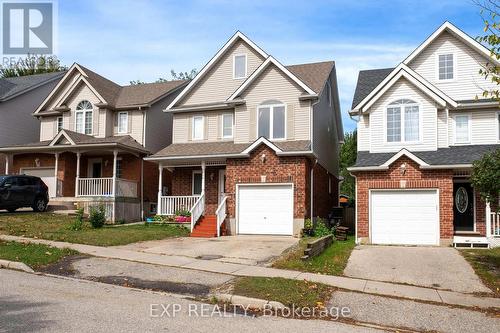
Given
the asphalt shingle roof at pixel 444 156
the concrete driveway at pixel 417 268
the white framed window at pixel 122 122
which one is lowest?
the concrete driveway at pixel 417 268

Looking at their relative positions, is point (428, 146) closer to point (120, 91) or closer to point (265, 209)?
point (265, 209)

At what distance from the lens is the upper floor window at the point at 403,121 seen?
20.2 meters

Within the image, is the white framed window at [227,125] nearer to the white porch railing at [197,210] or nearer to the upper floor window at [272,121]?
the upper floor window at [272,121]

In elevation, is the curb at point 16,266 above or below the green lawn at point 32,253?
below

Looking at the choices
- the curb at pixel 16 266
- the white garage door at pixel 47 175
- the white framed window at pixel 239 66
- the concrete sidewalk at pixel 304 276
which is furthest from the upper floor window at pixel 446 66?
the white garage door at pixel 47 175

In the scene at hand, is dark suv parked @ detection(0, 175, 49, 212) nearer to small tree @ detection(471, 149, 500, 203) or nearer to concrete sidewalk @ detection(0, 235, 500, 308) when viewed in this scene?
concrete sidewalk @ detection(0, 235, 500, 308)

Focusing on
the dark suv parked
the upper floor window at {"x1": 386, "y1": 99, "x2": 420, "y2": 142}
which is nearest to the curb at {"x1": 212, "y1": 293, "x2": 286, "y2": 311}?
the upper floor window at {"x1": 386, "y1": 99, "x2": 420, "y2": 142}

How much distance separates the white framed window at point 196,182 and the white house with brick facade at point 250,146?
5cm

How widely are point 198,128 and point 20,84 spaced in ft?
52.9

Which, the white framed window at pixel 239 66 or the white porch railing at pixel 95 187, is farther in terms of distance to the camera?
the white framed window at pixel 239 66

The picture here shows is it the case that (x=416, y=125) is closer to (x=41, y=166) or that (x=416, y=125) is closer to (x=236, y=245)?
(x=236, y=245)

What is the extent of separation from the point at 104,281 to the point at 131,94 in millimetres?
20321

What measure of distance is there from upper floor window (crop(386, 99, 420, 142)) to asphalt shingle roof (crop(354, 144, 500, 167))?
83 centimetres

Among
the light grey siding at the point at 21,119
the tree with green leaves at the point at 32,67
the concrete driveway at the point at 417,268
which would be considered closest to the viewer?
the concrete driveway at the point at 417,268
